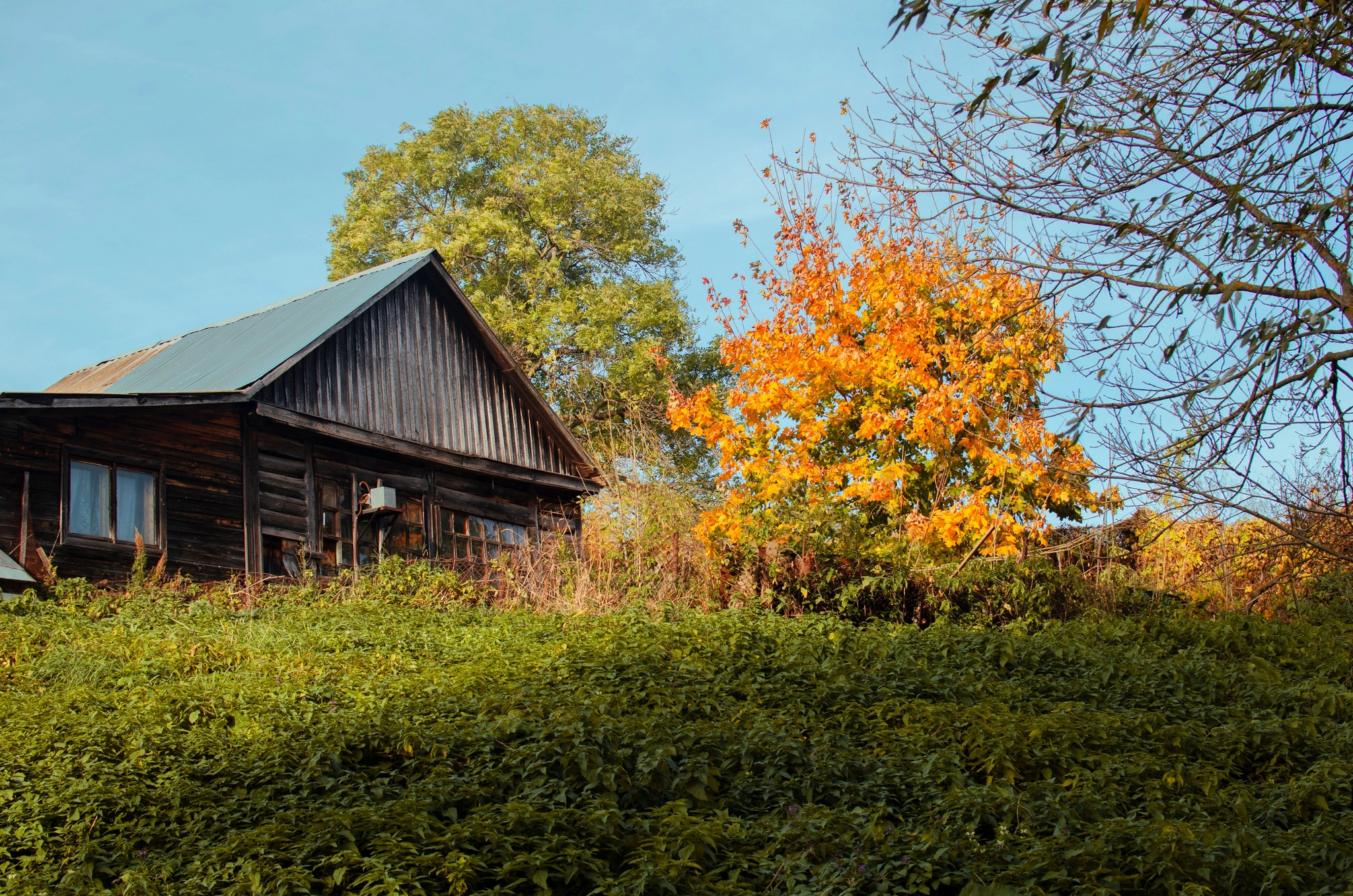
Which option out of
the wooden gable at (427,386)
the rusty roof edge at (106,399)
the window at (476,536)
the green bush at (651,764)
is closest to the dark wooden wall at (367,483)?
the window at (476,536)

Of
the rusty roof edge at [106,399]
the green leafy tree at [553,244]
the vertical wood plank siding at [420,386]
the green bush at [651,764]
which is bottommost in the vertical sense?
the green bush at [651,764]

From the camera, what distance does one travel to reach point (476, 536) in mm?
19359

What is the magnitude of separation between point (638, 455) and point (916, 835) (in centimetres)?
1498

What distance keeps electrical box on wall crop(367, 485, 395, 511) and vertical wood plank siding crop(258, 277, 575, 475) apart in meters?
1.08

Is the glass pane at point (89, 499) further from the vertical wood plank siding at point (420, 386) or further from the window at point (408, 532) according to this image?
the window at point (408, 532)

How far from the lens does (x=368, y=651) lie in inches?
417

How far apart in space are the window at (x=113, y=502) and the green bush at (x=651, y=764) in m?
2.40

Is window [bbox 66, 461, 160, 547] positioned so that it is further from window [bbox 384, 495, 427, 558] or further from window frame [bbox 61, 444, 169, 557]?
window [bbox 384, 495, 427, 558]

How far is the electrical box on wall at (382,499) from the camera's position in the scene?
1677cm

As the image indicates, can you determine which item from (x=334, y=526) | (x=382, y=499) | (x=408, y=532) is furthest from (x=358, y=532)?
(x=408, y=532)

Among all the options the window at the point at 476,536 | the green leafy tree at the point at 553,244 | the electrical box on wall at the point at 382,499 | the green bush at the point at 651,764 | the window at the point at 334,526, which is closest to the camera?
the green bush at the point at 651,764

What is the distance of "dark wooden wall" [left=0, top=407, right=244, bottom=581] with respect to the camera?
13109 millimetres

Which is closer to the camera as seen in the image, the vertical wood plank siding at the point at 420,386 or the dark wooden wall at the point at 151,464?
the dark wooden wall at the point at 151,464

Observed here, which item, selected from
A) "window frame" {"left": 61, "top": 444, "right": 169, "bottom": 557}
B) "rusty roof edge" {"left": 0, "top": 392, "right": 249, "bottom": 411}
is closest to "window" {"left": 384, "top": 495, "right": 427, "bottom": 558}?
"rusty roof edge" {"left": 0, "top": 392, "right": 249, "bottom": 411}
